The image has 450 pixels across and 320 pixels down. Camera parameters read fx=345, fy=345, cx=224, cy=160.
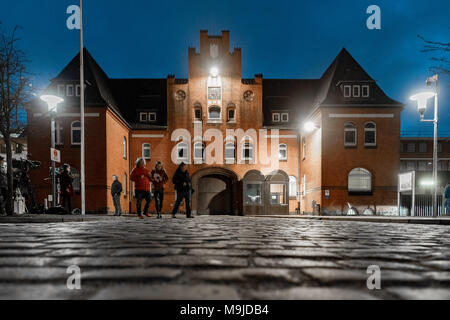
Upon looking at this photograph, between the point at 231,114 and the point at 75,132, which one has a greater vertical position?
the point at 231,114

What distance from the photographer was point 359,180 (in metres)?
25.2

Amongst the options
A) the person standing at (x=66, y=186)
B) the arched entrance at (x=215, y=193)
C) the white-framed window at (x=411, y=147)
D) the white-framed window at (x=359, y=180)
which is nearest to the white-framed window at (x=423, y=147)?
the white-framed window at (x=411, y=147)

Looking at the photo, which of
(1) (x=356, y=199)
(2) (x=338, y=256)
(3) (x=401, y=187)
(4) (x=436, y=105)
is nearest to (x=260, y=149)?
(1) (x=356, y=199)

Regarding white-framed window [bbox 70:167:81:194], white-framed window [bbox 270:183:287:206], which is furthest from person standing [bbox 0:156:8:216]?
white-framed window [bbox 270:183:287:206]

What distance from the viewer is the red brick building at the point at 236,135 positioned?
24.6 metres

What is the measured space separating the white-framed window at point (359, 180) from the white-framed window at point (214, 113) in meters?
12.0

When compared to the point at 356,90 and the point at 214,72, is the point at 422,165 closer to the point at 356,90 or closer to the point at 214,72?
the point at 356,90

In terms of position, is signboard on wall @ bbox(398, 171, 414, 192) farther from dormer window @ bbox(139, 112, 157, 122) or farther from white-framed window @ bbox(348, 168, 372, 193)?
dormer window @ bbox(139, 112, 157, 122)

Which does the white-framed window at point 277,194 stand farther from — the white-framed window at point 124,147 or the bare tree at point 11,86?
the bare tree at point 11,86

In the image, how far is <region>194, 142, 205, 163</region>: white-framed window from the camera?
29828 millimetres

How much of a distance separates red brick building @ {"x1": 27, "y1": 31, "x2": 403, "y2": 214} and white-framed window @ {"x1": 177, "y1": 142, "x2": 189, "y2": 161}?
9cm

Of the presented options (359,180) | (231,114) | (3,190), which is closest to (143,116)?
(231,114)

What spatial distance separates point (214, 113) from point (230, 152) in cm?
372

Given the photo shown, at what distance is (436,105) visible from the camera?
1545cm
